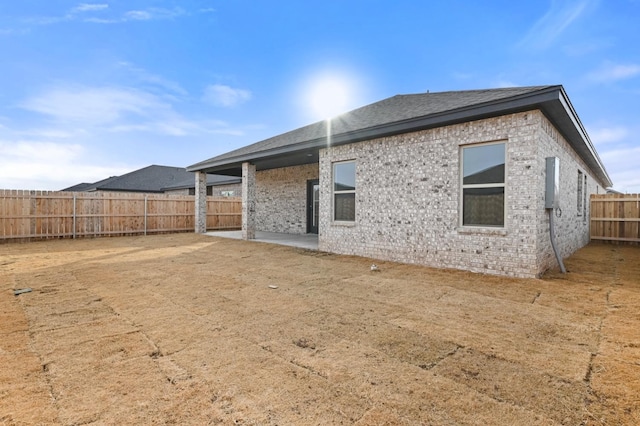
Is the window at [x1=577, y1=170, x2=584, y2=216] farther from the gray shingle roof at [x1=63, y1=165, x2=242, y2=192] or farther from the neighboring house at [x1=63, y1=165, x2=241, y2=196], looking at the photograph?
the gray shingle roof at [x1=63, y1=165, x2=242, y2=192]

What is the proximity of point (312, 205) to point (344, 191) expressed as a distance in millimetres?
5336

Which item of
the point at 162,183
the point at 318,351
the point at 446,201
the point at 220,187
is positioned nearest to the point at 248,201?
the point at 446,201

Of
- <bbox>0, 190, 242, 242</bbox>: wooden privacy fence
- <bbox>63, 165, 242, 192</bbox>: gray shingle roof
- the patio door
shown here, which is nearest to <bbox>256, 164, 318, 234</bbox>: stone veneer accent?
the patio door

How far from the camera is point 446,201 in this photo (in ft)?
22.5

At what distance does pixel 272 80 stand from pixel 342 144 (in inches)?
255

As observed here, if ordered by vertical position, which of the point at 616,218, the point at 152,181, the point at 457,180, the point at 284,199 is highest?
the point at 152,181

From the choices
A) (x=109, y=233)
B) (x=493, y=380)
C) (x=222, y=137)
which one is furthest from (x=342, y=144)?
(x=222, y=137)

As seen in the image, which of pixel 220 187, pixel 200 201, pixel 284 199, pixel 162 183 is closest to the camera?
pixel 284 199

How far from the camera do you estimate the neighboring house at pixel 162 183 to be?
21.0 m

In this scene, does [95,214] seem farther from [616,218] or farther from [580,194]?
[616,218]

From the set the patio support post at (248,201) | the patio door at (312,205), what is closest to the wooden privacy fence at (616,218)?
the patio door at (312,205)

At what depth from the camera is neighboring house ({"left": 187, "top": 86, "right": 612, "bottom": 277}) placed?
234 inches

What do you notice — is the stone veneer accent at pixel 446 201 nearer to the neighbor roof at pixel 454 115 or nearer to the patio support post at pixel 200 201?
the neighbor roof at pixel 454 115

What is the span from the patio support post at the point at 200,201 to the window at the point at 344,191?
8.81 meters
